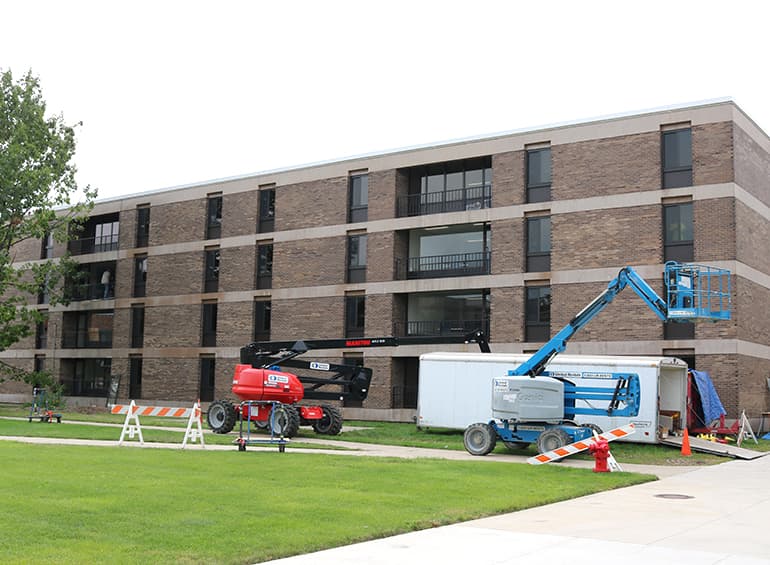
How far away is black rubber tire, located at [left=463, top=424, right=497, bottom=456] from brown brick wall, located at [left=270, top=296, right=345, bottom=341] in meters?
17.3

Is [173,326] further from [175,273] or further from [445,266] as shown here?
[445,266]

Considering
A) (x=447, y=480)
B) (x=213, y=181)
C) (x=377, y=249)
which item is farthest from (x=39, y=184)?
(x=447, y=480)

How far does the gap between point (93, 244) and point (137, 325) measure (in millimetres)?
7468

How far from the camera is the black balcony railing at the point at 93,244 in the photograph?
165ft

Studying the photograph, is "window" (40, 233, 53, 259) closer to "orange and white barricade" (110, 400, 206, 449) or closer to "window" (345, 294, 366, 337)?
"window" (345, 294, 366, 337)

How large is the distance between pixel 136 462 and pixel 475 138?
23.6m

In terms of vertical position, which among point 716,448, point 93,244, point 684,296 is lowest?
point 716,448

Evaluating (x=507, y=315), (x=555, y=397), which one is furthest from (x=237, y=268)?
(x=555, y=397)

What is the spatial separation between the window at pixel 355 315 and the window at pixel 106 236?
17.6m

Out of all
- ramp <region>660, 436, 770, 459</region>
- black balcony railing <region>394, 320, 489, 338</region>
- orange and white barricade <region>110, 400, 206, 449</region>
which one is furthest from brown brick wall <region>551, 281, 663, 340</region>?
orange and white barricade <region>110, 400, 206, 449</region>

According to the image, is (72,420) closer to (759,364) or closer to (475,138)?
(475,138)

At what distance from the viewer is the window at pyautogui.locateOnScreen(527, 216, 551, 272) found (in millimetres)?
34375

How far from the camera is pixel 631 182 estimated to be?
1262 inches

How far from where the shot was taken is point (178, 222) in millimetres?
45750
